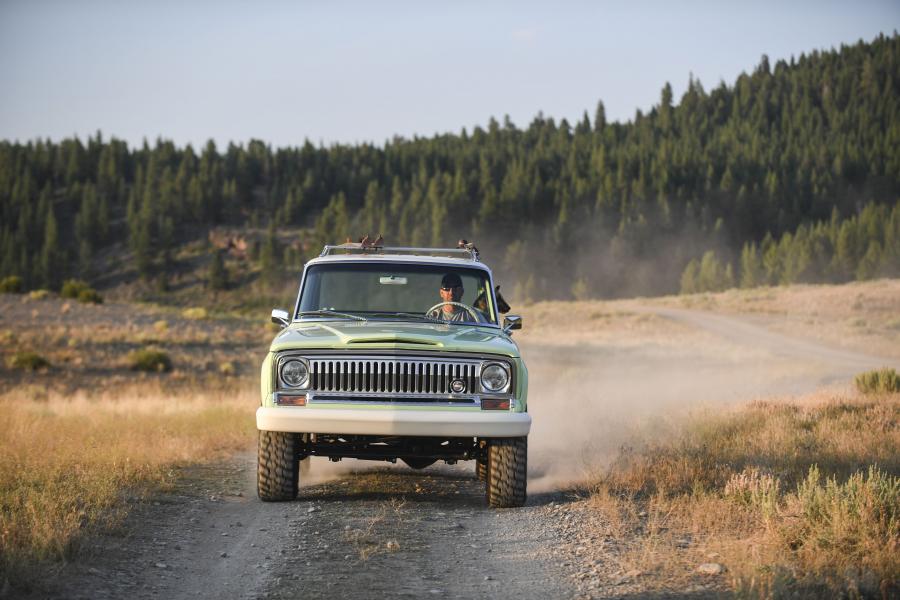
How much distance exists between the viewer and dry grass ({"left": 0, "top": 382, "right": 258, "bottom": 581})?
6430 mm

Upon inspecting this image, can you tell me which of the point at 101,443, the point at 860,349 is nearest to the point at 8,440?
the point at 101,443

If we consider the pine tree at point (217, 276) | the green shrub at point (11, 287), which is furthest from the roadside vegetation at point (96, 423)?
the pine tree at point (217, 276)

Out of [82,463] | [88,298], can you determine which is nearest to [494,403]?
[82,463]

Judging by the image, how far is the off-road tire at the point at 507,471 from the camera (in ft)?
26.3

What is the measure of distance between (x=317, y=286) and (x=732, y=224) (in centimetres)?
13978

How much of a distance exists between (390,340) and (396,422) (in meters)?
0.69

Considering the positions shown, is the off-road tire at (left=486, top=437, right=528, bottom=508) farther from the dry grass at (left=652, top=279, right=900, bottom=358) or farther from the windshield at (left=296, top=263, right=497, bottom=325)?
the dry grass at (left=652, top=279, right=900, bottom=358)

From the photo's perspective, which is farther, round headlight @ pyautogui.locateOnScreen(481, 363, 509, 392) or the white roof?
the white roof

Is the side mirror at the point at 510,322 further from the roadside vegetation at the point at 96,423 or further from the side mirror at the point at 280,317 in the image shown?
the roadside vegetation at the point at 96,423

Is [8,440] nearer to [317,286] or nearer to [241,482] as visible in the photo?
[241,482]

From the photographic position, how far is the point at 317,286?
31.5 ft

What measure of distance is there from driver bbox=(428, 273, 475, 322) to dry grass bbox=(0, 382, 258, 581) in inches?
129

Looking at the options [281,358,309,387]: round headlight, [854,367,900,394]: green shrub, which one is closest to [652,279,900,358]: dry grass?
[854,367,900,394]: green shrub

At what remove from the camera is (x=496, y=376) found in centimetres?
795
